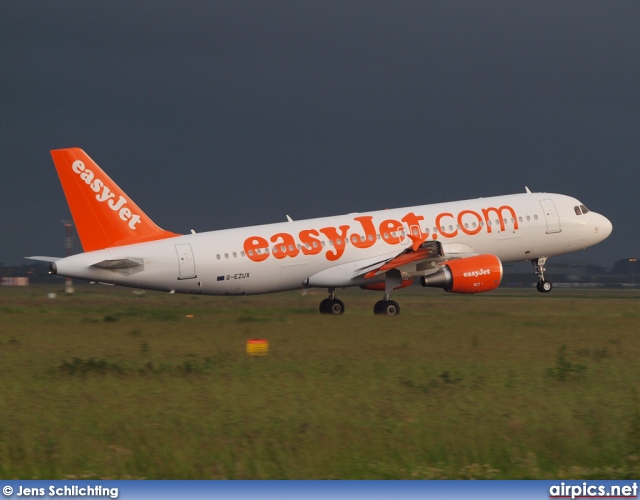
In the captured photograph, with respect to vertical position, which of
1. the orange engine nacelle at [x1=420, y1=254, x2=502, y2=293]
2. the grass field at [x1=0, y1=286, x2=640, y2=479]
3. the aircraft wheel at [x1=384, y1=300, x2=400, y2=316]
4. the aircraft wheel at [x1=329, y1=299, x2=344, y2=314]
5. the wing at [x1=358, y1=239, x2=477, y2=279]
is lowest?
the grass field at [x1=0, y1=286, x2=640, y2=479]

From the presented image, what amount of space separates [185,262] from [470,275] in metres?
10.5

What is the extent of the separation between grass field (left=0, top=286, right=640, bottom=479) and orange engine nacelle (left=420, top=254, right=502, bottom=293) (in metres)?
4.97

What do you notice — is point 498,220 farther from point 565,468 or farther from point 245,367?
point 565,468

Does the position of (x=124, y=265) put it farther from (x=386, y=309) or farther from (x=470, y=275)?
(x=470, y=275)

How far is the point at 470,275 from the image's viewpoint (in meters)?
36.9

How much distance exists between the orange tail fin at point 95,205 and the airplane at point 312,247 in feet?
0.12

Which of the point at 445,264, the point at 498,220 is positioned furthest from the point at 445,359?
the point at 498,220

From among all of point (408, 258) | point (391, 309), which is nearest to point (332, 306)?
point (391, 309)

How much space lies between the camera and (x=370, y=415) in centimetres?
1593

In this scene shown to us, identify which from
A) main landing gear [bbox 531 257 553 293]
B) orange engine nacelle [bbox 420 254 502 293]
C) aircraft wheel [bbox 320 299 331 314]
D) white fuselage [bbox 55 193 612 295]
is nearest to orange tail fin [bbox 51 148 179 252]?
white fuselage [bbox 55 193 612 295]

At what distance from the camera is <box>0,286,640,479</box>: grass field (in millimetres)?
12773

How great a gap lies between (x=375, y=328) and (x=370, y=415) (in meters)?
16.5

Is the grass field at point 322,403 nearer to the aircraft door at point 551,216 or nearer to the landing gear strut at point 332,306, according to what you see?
the landing gear strut at point 332,306

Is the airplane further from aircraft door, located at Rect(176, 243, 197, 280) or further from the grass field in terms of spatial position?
the grass field
